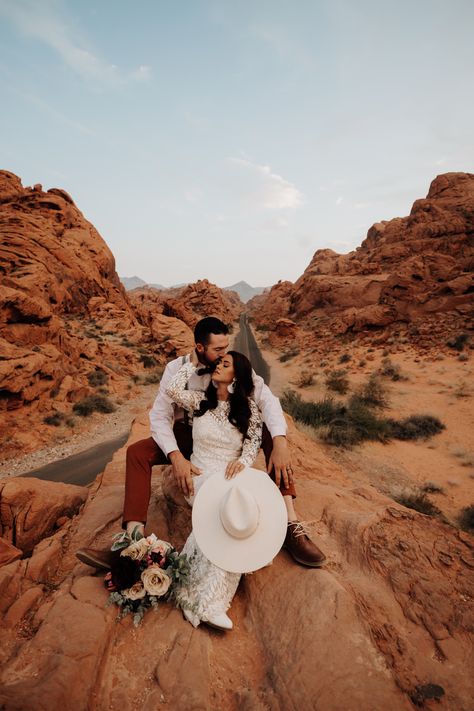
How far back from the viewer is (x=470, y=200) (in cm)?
3014

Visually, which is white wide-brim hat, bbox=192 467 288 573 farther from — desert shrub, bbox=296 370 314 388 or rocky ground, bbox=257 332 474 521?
desert shrub, bbox=296 370 314 388

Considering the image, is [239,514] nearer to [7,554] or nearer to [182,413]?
[182,413]

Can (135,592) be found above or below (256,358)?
above

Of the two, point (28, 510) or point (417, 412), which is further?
point (417, 412)

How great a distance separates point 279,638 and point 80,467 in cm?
768

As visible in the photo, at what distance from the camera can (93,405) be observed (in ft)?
38.9

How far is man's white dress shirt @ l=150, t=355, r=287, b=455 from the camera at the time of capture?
315 cm

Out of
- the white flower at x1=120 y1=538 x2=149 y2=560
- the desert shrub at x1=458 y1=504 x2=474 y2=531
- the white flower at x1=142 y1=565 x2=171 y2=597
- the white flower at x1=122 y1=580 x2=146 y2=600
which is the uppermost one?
the white flower at x1=120 y1=538 x2=149 y2=560

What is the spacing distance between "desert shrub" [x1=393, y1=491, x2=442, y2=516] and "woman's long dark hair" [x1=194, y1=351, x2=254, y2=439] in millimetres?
4748

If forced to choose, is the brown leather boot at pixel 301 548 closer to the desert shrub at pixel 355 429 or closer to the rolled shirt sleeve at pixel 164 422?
the rolled shirt sleeve at pixel 164 422

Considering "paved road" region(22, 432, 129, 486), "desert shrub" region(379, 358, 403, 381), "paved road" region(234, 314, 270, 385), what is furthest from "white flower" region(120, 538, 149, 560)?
"paved road" region(234, 314, 270, 385)

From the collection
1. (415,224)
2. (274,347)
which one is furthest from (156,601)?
(415,224)

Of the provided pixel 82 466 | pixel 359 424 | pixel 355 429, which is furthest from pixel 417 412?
pixel 82 466

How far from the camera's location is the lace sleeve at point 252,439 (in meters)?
2.96
